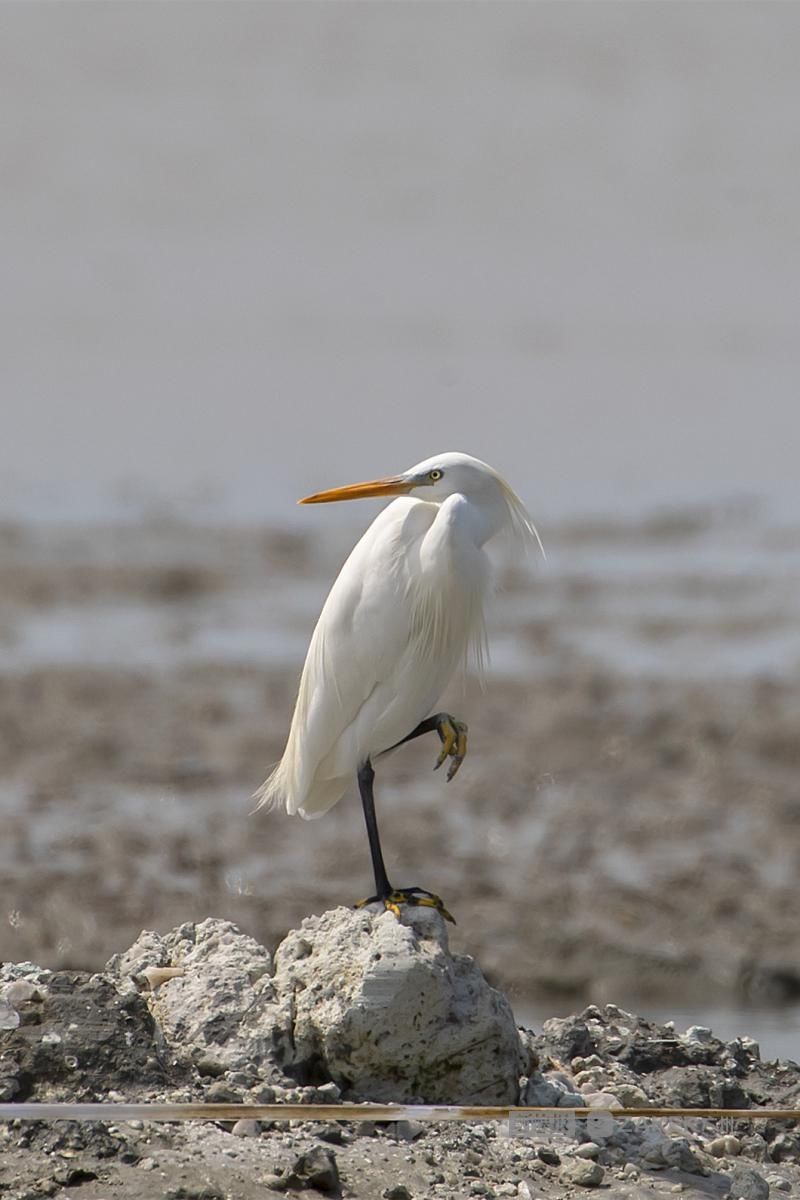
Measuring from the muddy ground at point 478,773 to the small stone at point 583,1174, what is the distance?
1.64 meters

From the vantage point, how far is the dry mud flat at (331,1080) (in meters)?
5.07

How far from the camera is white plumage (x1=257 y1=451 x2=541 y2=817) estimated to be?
5.87 meters

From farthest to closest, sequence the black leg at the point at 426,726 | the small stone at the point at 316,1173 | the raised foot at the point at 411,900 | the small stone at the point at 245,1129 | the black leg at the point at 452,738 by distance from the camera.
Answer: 1. the black leg at the point at 426,726
2. the black leg at the point at 452,738
3. the raised foot at the point at 411,900
4. the small stone at the point at 245,1129
5. the small stone at the point at 316,1173

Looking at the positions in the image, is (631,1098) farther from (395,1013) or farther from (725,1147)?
(395,1013)

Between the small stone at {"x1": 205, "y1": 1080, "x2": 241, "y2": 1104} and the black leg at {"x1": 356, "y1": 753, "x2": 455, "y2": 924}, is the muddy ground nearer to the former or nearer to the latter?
the black leg at {"x1": 356, "y1": 753, "x2": 455, "y2": 924}

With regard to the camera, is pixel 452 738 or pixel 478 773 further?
pixel 478 773

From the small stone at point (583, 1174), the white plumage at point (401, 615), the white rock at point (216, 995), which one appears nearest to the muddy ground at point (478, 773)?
the white plumage at point (401, 615)

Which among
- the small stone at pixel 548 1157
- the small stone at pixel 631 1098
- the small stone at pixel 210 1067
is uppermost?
the small stone at pixel 210 1067

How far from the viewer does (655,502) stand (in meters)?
20.2

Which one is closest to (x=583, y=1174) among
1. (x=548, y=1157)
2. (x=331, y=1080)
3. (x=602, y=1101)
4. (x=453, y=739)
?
(x=548, y=1157)

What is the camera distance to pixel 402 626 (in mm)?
5988

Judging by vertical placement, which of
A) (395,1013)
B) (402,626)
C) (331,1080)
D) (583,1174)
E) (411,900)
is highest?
(402,626)

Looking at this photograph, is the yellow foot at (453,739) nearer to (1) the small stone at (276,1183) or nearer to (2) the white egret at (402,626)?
(2) the white egret at (402,626)

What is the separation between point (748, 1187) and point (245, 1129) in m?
1.26
